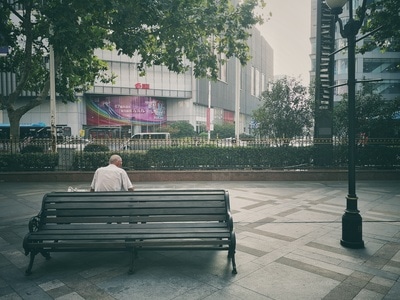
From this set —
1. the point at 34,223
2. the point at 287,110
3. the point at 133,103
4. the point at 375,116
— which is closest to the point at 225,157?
the point at 287,110

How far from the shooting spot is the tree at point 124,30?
979 centimetres

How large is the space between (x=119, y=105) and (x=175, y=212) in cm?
4724

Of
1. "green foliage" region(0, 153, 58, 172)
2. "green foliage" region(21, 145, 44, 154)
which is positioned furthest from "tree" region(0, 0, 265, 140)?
"green foliage" region(0, 153, 58, 172)

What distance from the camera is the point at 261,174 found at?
1316cm

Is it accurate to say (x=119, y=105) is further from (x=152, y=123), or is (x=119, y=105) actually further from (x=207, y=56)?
(x=207, y=56)

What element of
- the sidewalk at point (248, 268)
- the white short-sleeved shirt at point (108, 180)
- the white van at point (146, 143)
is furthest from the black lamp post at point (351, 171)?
the white van at point (146, 143)

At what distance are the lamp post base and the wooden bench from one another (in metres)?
2.13

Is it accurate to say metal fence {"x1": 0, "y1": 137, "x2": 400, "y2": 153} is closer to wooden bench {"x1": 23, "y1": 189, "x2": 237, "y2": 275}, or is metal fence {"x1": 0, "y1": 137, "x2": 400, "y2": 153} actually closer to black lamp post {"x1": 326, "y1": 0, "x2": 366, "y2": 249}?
black lamp post {"x1": 326, "y1": 0, "x2": 366, "y2": 249}

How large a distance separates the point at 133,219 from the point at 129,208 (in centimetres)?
17

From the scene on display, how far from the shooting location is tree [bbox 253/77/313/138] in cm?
1437

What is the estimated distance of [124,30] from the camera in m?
11.0

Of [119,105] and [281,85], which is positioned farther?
[119,105]

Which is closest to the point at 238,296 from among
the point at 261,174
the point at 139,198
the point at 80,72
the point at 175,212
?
the point at 175,212

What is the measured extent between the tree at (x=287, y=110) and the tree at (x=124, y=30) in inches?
89.1
